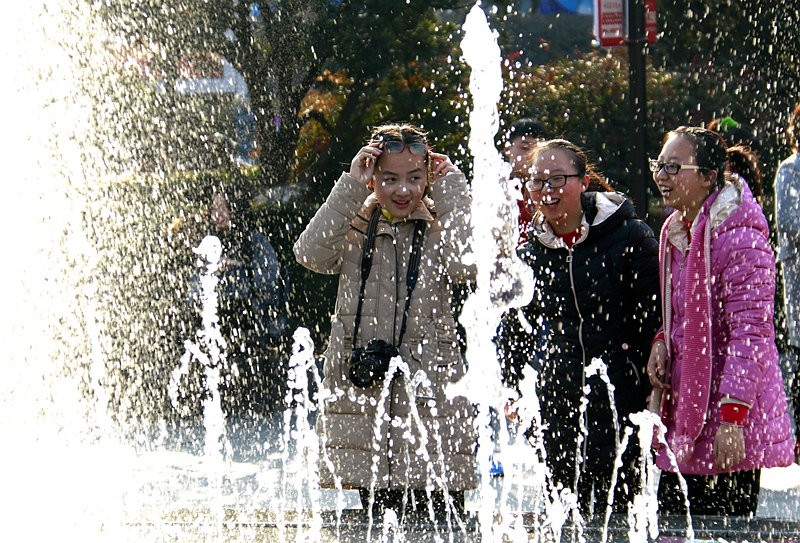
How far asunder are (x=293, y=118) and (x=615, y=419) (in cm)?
639

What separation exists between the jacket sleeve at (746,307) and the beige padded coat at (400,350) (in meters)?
0.84

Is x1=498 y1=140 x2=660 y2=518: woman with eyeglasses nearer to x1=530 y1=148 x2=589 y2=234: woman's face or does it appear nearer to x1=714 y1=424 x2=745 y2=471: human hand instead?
x1=530 y1=148 x2=589 y2=234: woman's face

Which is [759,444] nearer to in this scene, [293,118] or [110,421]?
[110,421]

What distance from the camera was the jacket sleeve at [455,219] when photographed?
380 centimetres

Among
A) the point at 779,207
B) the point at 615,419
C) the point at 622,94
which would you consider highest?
the point at 622,94

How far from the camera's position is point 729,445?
3371mm

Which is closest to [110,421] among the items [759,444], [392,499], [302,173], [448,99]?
[302,173]

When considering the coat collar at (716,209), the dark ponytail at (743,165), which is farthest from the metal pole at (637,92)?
the coat collar at (716,209)

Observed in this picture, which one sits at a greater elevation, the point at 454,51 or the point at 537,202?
the point at 454,51

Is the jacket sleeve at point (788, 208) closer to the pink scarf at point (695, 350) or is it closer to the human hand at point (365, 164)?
the pink scarf at point (695, 350)

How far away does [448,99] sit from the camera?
9.40 metres

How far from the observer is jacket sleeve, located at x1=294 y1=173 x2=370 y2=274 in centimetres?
383

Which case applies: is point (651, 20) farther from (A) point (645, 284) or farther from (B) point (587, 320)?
(B) point (587, 320)

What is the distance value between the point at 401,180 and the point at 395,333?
506 millimetres
